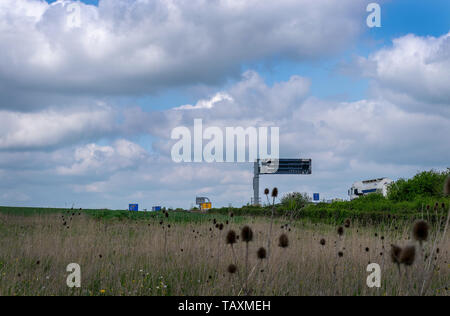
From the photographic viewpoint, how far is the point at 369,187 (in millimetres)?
42500

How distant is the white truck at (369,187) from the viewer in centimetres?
4000

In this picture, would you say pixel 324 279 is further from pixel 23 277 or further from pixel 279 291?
pixel 23 277

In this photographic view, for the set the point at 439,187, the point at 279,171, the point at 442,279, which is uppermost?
the point at 279,171

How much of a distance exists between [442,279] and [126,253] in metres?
6.02

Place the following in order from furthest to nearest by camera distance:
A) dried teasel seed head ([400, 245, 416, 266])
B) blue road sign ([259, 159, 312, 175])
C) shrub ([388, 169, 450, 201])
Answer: blue road sign ([259, 159, 312, 175]) → shrub ([388, 169, 450, 201]) → dried teasel seed head ([400, 245, 416, 266])

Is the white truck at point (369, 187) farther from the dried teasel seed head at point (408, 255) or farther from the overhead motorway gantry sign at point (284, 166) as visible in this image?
the dried teasel seed head at point (408, 255)

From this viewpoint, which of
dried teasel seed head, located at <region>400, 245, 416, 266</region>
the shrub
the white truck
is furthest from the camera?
the white truck

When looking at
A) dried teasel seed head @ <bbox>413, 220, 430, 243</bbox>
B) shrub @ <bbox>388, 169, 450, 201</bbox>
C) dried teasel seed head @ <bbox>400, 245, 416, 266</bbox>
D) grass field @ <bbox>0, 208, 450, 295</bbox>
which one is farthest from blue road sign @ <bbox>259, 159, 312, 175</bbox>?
dried teasel seed head @ <bbox>400, 245, 416, 266</bbox>

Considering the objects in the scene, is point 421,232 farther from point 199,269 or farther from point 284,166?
point 284,166

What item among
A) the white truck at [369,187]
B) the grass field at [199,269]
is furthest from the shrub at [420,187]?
the white truck at [369,187]

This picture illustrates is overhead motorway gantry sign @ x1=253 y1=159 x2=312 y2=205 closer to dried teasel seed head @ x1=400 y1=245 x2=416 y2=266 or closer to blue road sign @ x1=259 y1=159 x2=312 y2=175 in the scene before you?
blue road sign @ x1=259 y1=159 x2=312 y2=175

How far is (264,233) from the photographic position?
11.2m

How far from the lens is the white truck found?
4000 cm
